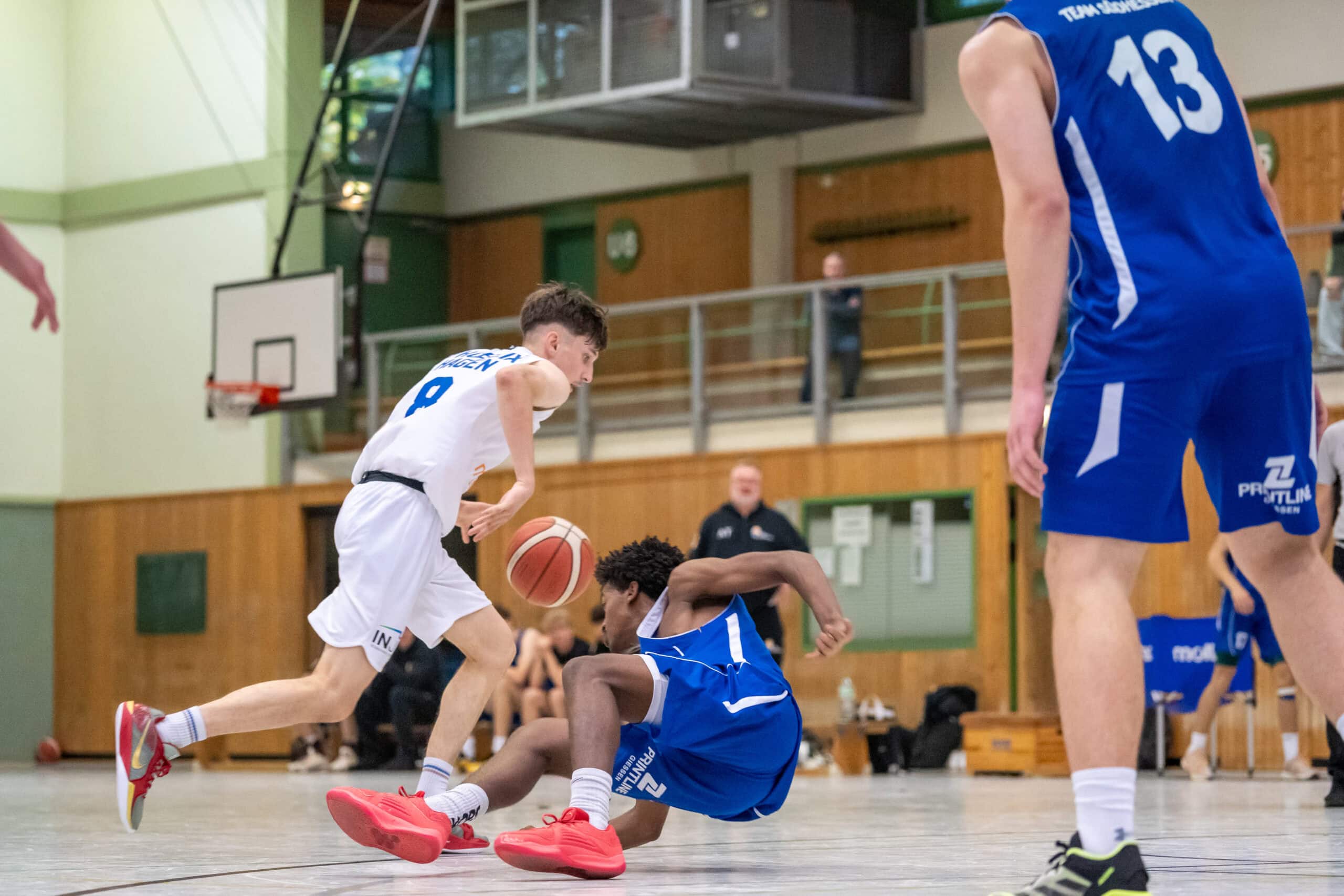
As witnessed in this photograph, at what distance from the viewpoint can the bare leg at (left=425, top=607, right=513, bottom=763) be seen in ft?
18.2

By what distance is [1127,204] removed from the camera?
3.54 metres

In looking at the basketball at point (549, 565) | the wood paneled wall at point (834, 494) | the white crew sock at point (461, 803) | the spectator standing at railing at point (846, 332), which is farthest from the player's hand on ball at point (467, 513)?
the spectator standing at railing at point (846, 332)

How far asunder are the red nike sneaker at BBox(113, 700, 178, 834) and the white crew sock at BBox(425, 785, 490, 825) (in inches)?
29.1

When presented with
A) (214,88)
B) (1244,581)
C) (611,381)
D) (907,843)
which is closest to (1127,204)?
(907,843)

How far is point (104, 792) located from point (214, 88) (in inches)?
409

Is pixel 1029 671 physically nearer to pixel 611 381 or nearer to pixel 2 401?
pixel 611 381

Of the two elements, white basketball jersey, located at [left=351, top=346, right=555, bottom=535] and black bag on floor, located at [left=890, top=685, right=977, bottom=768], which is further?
black bag on floor, located at [left=890, top=685, right=977, bottom=768]

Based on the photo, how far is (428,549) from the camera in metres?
5.32

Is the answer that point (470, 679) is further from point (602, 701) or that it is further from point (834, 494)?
point (834, 494)

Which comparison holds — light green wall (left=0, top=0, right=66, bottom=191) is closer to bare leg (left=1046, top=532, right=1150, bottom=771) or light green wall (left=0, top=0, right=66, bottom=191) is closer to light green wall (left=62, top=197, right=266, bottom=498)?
light green wall (left=62, top=197, right=266, bottom=498)

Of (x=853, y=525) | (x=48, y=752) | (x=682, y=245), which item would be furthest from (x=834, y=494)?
(x=48, y=752)

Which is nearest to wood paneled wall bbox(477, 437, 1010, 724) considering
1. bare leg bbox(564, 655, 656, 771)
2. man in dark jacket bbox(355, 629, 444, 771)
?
man in dark jacket bbox(355, 629, 444, 771)

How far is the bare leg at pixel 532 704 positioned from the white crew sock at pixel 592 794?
950cm

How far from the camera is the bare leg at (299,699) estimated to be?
16.3ft
